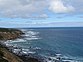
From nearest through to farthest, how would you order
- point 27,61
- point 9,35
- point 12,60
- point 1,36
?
point 12,60, point 27,61, point 1,36, point 9,35

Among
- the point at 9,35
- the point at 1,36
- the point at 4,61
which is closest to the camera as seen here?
the point at 4,61

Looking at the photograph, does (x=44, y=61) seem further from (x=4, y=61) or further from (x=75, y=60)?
(x=4, y=61)

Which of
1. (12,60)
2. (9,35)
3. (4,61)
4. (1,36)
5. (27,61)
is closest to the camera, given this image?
(4,61)

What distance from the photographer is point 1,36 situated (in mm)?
139500

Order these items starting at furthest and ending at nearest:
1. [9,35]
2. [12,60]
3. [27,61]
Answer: [9,35], [27,61], [12,60]

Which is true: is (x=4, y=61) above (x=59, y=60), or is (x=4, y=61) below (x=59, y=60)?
above

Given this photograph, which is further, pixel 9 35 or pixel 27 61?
pixel 9 35

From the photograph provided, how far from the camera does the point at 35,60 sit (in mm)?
64000

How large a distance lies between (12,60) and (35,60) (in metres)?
14.3

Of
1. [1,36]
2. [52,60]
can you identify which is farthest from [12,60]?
[1,36]

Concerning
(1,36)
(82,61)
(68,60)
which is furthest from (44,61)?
(1,36)

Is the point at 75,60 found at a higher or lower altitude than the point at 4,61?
lower

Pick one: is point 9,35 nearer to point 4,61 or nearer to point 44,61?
point 44,61

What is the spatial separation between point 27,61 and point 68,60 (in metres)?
14.8
